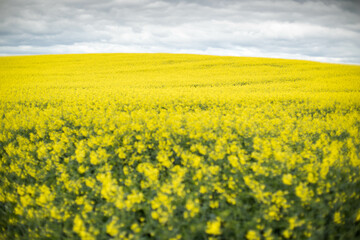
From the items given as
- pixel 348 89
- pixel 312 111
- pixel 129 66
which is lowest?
pixel 312 111

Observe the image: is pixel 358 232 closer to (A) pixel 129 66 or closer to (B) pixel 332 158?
(B) pixel 332 158

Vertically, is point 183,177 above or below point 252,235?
above

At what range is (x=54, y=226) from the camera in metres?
3.10

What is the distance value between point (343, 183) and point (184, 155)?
8.30ft

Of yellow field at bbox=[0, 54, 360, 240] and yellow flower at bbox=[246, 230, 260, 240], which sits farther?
yellow field at bbox=[0, 54, 360, 240]

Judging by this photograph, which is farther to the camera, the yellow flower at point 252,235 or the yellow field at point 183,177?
the yellow field at point 183,177

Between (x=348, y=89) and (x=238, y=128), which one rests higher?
(x=348, y=89)

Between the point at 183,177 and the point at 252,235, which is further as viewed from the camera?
the point at 183,177

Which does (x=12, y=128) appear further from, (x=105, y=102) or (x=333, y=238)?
(x=333, y=238)

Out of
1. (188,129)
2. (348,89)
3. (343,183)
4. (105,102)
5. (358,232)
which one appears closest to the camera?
(358,232)

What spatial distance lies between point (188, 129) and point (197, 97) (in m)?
5.11

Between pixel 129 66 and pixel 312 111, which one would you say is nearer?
pixel 312 111

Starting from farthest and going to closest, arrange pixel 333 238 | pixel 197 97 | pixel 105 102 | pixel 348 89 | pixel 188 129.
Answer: pixel 348 89
pixel 197 97
pixel 105 102
pixel 188 129
pixel 333 238

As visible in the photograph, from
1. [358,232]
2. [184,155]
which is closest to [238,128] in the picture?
[184,155]
